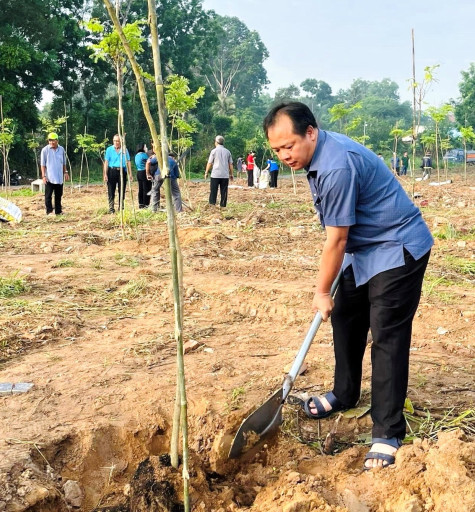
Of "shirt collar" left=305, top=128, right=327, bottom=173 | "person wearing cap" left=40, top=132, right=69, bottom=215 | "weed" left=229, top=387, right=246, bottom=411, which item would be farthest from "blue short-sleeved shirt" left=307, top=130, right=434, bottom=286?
"person wearing cap" left=40, top=132, right=69, bottom=215

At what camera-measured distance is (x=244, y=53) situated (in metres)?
50.5

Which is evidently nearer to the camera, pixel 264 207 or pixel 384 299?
pixel 384 299

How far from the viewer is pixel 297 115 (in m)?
2.09

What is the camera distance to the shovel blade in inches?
88.6

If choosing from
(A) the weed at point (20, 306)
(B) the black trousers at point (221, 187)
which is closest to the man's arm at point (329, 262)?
(A) the weed at point (20, 306)

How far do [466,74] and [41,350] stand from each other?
46.7m

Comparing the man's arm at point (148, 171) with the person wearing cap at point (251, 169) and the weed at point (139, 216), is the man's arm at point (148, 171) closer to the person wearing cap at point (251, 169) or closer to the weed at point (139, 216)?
the weed at point (139, 216)

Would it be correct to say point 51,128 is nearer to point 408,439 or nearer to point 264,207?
point 264,207

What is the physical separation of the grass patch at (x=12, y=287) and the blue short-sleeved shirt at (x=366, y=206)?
11.0ft

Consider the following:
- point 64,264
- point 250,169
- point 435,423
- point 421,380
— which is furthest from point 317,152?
point 250,169

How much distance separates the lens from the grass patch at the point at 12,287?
4.67 m

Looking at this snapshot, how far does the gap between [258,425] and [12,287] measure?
3.26 metres

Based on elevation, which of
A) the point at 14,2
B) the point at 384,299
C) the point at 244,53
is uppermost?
the point at 244,53

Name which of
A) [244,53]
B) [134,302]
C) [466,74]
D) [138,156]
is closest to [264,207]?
[138,156]
